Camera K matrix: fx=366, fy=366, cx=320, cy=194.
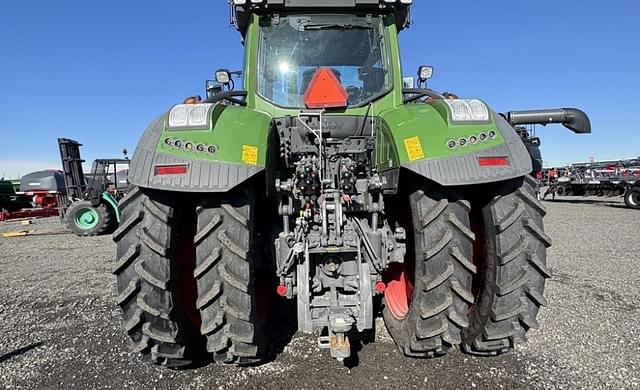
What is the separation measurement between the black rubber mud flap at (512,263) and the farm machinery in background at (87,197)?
30.2 feet

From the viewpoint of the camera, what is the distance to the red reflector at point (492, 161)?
6.32ft

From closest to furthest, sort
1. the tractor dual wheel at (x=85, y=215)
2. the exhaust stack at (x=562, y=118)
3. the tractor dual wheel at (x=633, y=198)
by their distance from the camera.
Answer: the exhaust stack at (x=562, y=118) < the tractor dual wheel at (x=85, y=215) < the tractor dual wheel at (x=633, y=198)

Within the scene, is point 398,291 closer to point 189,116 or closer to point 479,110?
point 479,110

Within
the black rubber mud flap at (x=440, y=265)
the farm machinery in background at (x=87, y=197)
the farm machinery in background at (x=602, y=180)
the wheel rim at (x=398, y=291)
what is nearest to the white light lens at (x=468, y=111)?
the black rubber mud flap at (x=440, y=265)

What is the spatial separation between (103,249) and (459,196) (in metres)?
7.18

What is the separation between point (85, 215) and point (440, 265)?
31.6 ft

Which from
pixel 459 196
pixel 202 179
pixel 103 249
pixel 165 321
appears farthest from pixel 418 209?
pixel 103 249

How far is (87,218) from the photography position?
360 inches

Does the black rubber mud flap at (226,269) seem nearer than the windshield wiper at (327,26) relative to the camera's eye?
Yes

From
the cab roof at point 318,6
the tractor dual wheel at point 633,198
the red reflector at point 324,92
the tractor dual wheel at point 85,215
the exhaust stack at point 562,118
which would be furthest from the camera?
the tractor dual wheel at point 633,198

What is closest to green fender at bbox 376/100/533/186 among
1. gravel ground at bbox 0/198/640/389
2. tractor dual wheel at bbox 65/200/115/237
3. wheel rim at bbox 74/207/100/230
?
gravel ground at bbox 0/198/640/389

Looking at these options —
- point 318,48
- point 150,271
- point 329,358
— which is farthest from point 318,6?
point 329,358

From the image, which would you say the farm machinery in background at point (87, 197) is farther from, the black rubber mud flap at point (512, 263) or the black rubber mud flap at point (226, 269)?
the black rubber mud flap at point (512, 263)

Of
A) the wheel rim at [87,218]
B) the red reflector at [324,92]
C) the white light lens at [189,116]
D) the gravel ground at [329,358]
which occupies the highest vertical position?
the red reflector at [324,92]
